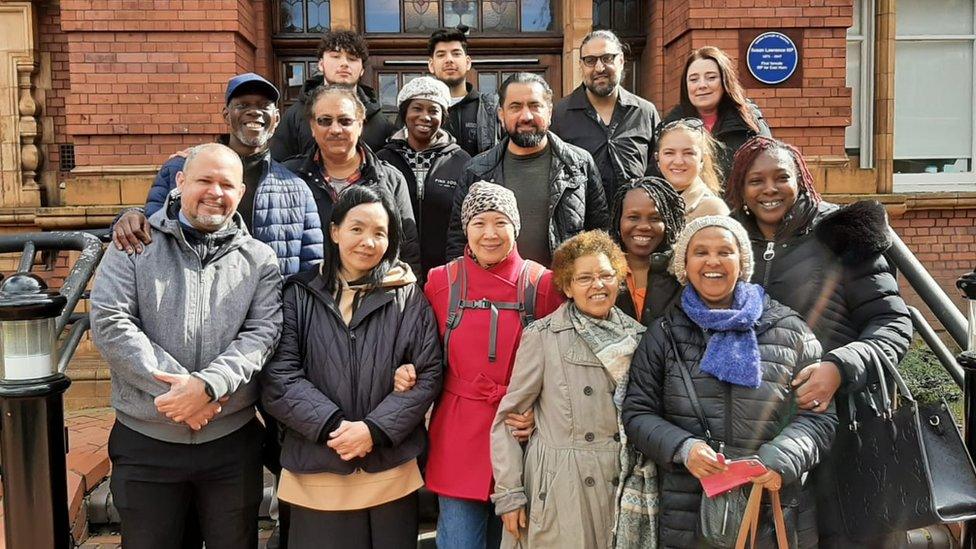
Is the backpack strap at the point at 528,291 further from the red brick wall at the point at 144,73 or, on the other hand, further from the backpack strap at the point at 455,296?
the red brick wall at the point at 144,73

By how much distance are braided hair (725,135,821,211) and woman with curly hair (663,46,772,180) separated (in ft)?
2.73

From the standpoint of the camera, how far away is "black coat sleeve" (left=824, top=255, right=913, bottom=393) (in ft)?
8.02

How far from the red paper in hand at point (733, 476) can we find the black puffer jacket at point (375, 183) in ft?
5.41

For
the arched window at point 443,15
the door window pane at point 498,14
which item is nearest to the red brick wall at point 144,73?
the arched window at point 443,15

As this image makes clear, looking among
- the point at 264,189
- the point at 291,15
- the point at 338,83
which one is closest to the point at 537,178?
the point at 264,189

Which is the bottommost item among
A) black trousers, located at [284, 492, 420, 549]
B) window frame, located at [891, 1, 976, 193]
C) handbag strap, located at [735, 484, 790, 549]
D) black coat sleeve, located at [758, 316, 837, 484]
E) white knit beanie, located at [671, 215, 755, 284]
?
black trousers, located at [284, 492, 420, 549]

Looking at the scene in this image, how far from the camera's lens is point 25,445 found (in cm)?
273

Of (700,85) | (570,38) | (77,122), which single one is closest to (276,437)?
(700,85)

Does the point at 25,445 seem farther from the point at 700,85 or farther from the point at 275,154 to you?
the point at 700,85

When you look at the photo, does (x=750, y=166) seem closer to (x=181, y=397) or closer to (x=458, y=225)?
(x=458, y=225)

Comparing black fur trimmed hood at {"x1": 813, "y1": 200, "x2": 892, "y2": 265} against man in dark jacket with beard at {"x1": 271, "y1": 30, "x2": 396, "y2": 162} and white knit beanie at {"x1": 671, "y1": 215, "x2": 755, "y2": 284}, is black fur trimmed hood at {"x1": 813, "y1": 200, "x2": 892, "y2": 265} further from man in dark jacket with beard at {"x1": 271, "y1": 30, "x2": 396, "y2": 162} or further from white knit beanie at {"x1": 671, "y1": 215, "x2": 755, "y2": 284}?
man in dark jacket with beard at {"x1": 271, "y1": 30, "x2": 396, "y2": 162}

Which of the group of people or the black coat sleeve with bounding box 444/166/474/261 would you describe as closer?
the group of people

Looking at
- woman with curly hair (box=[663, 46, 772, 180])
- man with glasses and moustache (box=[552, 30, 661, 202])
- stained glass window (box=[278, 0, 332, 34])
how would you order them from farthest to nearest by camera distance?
stained glass window (box=[278, 0, 332, 34]) → man with glasses and moustache (box=[552, 30, 661, 202]) → woman with curly hair (box=[663, 46, 772, 180])

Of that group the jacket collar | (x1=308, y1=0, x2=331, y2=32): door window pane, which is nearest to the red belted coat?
the jacket collar
